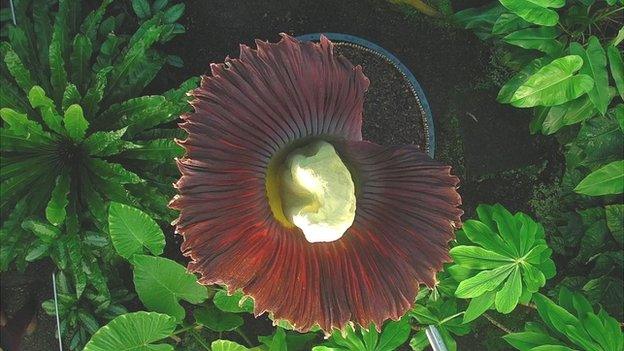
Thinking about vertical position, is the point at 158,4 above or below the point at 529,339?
above

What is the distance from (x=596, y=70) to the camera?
146 cm

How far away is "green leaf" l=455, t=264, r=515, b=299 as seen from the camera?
1.35 m

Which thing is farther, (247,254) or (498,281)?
(498,281)

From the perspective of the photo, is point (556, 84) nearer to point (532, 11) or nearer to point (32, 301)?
point (532, 11)

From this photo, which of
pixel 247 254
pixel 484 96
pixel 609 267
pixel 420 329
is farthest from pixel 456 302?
pixel 247 254

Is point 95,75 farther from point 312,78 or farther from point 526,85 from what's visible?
point 526,85

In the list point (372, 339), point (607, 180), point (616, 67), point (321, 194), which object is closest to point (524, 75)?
point (616, 67)

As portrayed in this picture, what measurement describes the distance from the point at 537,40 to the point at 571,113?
191mm

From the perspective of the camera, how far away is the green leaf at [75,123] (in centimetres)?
126

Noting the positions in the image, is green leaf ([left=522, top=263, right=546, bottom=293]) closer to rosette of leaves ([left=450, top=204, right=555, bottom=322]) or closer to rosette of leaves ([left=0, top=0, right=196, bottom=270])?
rosette of leaves ([left=450, top=204, right=555, bottom=322])

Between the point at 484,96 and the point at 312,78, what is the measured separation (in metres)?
1.02

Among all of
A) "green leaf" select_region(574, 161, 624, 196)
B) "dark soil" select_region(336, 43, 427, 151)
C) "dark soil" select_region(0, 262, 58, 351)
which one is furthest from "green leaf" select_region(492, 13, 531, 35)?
"dark soil" select_region(0, 262, 58, 351)

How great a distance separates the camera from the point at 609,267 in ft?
5.68

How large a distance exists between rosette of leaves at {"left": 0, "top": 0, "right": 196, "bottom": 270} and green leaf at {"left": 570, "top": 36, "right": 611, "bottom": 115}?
856 millimetres
